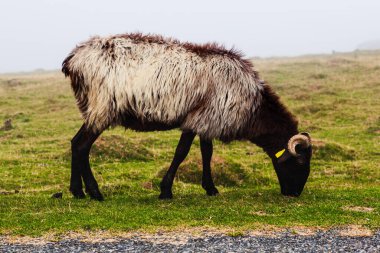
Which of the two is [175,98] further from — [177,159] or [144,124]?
[177,159]

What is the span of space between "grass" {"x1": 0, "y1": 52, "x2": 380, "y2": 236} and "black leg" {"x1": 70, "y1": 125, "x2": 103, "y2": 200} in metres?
0.28

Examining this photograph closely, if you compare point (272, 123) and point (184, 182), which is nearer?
point (272, 123)

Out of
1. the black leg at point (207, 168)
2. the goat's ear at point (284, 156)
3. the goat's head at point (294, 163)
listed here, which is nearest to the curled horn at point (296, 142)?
the goat's head at point (294, 163)

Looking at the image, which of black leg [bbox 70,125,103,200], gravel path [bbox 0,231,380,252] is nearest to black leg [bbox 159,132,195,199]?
black leg [bbox 70,125,103,200]

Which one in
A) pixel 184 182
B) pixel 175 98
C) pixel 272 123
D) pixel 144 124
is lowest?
pixel 184 182

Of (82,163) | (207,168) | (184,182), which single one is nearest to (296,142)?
(207,168)

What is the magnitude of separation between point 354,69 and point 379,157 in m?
37.3

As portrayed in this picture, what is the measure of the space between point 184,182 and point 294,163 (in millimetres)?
4051

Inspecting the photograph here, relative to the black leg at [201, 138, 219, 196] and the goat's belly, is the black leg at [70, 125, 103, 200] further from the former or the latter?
the black leg at [201, 138, 219, 196]

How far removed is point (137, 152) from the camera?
19.4 metres

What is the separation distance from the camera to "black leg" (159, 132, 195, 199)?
12242mm

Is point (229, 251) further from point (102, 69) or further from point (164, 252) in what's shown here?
point (102, 69)

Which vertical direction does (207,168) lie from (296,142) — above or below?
below

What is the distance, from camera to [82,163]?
12242mm
